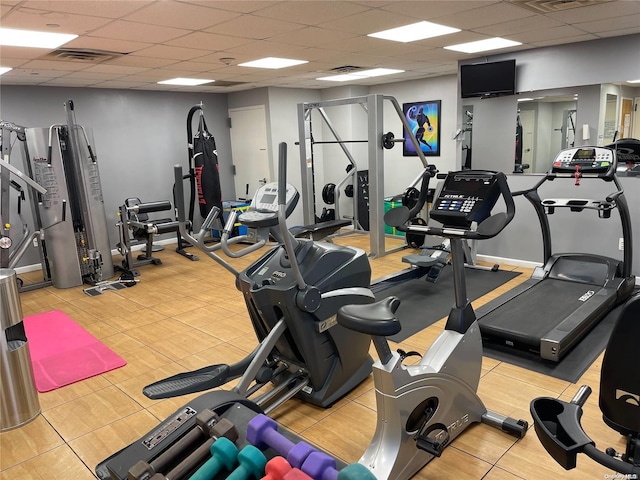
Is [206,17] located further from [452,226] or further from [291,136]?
[291,136]

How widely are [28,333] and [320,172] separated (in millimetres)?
5586

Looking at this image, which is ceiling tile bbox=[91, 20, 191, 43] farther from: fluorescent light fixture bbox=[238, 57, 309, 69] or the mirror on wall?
the mirror on wall

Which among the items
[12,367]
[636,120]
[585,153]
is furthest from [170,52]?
[636,120]

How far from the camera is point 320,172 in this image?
28.6 ft

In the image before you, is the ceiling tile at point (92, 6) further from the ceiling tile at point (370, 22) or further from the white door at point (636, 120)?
the white door at point (636, 120)

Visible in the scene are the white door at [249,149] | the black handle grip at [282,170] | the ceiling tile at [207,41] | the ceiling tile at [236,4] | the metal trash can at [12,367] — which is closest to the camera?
the black handle grip at [282,170]

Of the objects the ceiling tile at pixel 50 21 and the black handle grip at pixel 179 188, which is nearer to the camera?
the black handle grip at pixel 179 188

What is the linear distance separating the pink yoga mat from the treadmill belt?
2.96m

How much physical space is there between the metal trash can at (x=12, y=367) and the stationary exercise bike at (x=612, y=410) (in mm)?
2857

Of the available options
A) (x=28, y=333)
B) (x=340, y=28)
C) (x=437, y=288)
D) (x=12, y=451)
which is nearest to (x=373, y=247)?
(x=437, y=288)

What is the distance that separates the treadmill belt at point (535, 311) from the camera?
3.52 meters

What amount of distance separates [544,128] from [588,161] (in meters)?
1.33

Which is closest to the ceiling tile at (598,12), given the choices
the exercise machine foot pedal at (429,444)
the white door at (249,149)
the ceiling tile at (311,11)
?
the ceiling tile at (311,11)

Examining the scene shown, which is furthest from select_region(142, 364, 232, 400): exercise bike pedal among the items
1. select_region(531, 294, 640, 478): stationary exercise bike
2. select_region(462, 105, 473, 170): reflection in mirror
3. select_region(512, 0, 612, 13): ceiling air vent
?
select_region(462, 105, 473, 170): reflection in mirror
